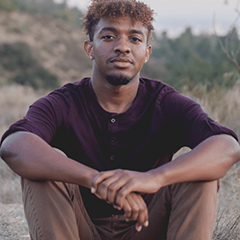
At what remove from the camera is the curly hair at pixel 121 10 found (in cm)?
242

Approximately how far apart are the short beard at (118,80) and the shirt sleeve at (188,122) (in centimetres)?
29

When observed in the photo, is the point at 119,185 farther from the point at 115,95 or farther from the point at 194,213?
the point at 115,95

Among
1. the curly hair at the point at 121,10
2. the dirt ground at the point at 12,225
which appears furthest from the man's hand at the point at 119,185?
the dirt ground at the point at 12,225

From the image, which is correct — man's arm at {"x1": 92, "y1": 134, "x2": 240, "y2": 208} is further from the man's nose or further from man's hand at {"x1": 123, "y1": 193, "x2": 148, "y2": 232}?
the man's nose

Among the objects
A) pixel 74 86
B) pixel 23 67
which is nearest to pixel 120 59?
pixel 74 86

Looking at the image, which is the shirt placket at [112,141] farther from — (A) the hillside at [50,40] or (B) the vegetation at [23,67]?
(A) the hillside at [50,40]

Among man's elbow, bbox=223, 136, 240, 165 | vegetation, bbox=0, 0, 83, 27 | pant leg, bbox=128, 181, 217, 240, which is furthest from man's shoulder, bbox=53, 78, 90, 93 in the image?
vegetation, bbox=0, 0, 83, 27

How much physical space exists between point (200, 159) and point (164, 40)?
35.2m

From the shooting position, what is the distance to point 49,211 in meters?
1.88

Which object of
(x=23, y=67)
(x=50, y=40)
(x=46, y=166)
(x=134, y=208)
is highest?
(x=50, y=40)

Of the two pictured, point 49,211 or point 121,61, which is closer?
point 49,211

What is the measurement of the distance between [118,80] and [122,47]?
0.22m

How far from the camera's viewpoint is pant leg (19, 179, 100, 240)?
188cm

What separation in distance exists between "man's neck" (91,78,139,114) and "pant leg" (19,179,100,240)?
706mm
